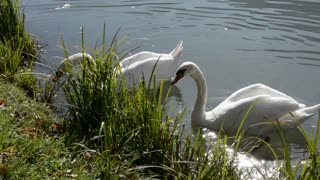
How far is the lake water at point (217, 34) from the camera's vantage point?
8.23 metres

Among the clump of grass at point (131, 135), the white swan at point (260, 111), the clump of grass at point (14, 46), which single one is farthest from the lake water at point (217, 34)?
the clump of grass at point (131, 135)

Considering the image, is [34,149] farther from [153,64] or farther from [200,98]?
[153,64]

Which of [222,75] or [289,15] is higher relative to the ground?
[289,15]

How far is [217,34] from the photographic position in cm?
1069

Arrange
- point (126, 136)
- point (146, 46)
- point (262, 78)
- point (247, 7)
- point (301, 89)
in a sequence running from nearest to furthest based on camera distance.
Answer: point (126, 136) < point (301, 89) < point (262, 78) < point (146, 46) < point (247, 7)

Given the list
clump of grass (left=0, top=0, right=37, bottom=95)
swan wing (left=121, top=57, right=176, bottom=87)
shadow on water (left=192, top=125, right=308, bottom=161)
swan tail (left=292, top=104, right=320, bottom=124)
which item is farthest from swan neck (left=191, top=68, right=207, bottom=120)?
clump of grass (left=0, top=0, right=37, bottom=95)

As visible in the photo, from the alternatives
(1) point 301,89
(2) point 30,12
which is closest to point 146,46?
(1) point 301,89

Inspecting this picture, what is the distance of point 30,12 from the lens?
13.0m

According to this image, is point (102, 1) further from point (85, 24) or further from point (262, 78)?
point (262, 78)

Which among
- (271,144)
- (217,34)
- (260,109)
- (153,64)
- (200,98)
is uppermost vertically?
(217,34)

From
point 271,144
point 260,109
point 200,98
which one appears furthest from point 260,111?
point 200,98

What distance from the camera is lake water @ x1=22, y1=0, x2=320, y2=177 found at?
8.23 meters

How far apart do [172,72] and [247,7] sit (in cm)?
471

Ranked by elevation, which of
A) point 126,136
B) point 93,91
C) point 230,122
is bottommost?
point 230,122
